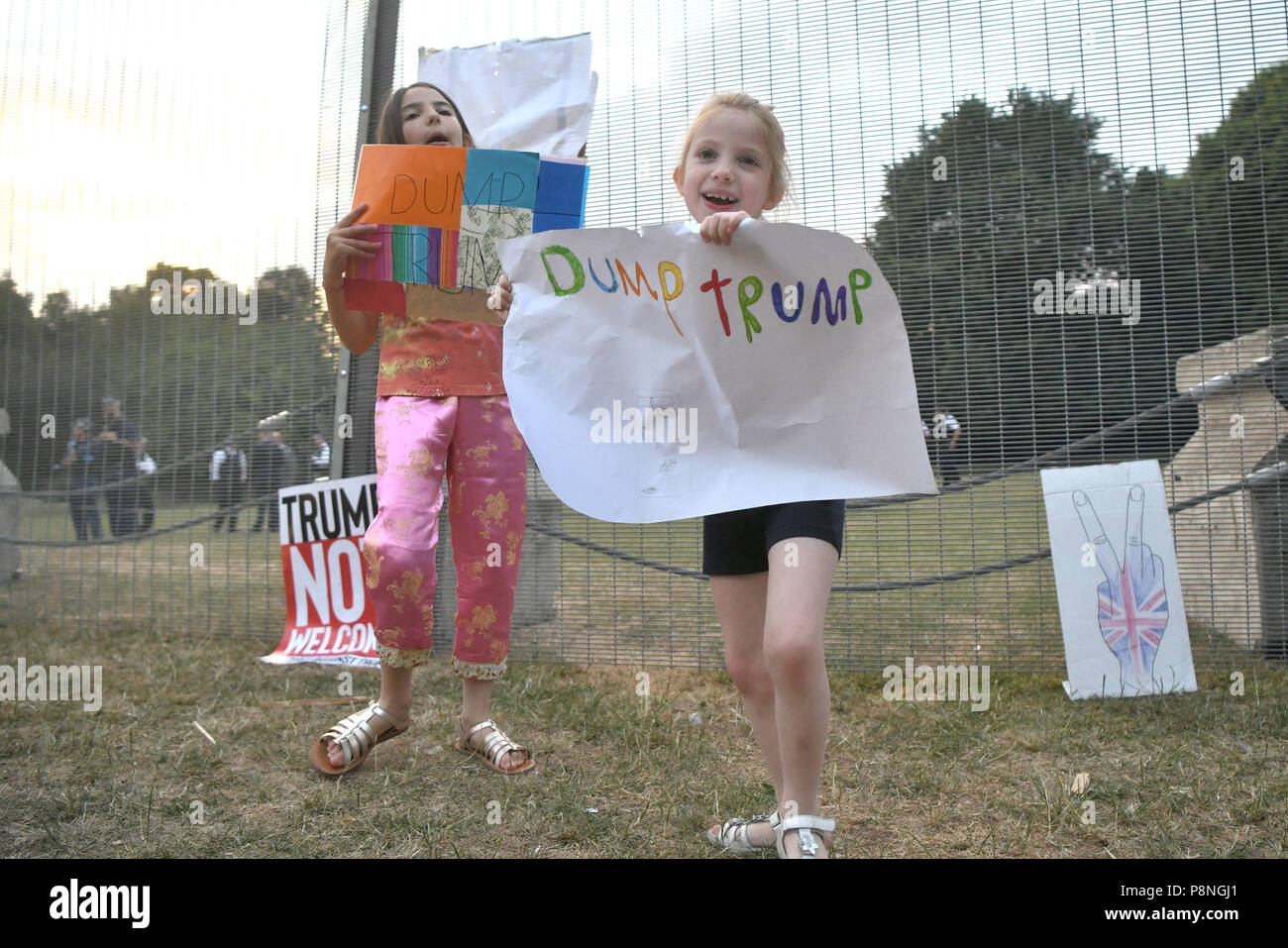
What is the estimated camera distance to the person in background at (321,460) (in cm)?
378

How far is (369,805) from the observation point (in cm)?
204

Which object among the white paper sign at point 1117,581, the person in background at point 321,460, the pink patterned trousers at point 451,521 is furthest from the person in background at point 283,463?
the white paper sign at point 1117,581

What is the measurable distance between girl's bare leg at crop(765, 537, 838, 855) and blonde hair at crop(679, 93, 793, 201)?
2.60 ft

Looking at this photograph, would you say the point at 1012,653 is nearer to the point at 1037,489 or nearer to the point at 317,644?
the point at 1037,489

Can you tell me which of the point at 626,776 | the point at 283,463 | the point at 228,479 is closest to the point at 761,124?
the point at 626,776

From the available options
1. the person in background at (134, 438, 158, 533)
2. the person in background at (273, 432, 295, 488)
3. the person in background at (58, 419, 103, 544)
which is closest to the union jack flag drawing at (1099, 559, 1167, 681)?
the person in background at (273, 432, 295, 488)

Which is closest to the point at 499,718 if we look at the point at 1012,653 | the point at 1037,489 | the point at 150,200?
the point at 1012,653

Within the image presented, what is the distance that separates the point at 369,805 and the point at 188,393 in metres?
2.76

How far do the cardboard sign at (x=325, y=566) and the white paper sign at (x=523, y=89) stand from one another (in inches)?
56.1

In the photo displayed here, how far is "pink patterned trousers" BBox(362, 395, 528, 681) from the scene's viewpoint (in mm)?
2195

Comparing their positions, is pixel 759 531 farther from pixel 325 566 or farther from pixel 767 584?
pixel 325 566

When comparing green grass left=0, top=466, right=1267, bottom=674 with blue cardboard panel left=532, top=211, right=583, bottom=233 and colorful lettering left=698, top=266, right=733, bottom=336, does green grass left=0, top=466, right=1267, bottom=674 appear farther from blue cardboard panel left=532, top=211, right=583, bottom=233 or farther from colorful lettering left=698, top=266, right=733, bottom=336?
colorful lettering left=698, top=266, right=733, bottom=336

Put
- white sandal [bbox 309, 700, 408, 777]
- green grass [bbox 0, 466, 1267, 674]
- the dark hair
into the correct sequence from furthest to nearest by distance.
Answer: green grass [bbox 0, 466, 1267, 674], the dark hair, white sandal [bbox 309, 700, 408, 777]

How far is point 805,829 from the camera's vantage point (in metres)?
1.55
